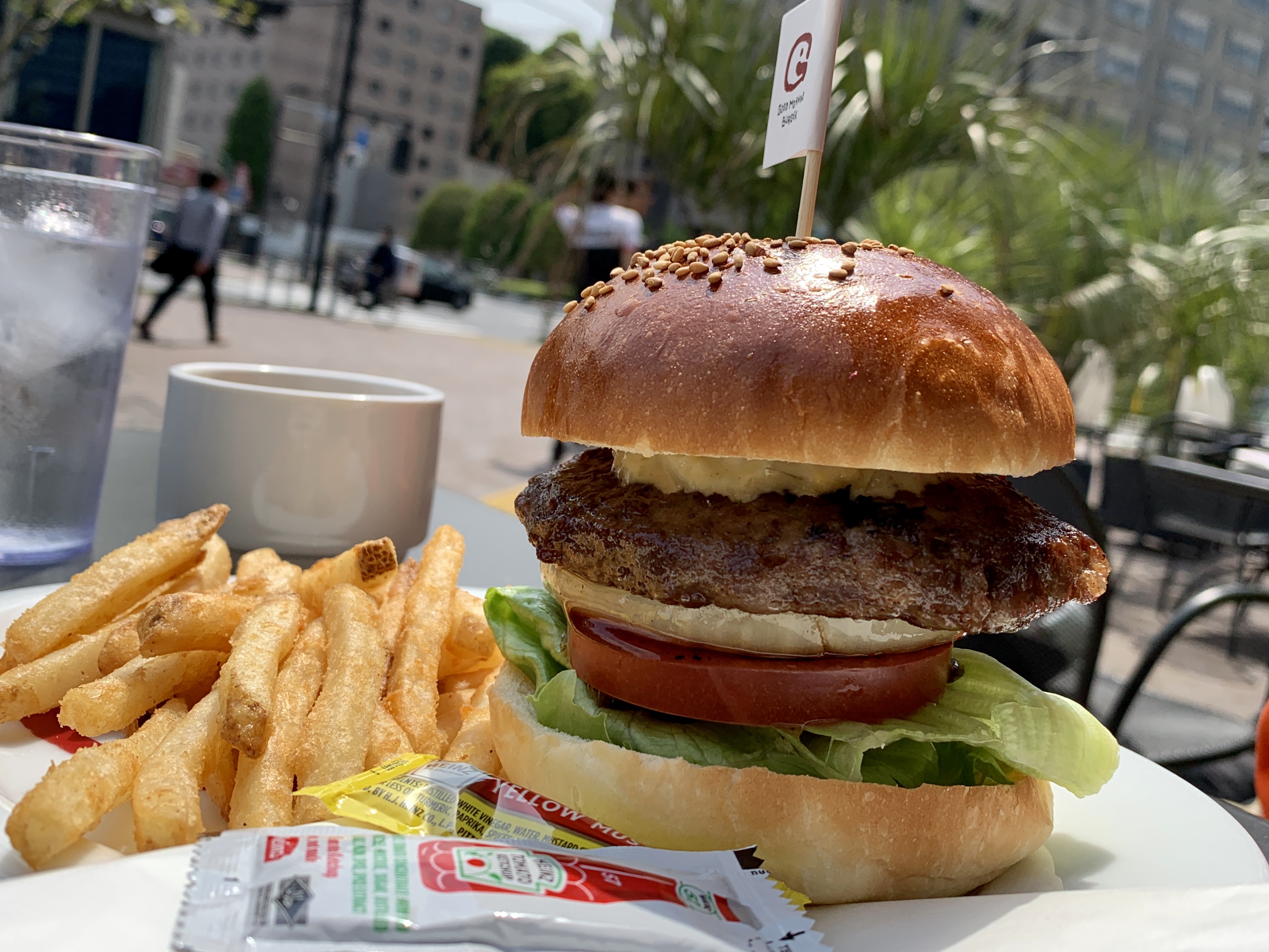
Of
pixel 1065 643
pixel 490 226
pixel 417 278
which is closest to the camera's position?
pixel 1065 643

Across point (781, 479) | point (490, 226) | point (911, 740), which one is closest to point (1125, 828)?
point (911, 740)

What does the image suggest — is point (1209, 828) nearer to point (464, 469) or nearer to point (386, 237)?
point (464, 469)

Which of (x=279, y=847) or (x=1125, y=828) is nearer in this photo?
(x=279, y=847)

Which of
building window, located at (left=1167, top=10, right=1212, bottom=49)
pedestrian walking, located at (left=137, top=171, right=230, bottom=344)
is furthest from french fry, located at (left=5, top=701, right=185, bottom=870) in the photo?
building window, located at (left=1167, top=10, right=1212, bottom=49)

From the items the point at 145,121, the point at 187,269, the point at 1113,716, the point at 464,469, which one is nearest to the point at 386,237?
the point at 145,121

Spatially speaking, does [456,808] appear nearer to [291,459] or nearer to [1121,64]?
[291,459]
